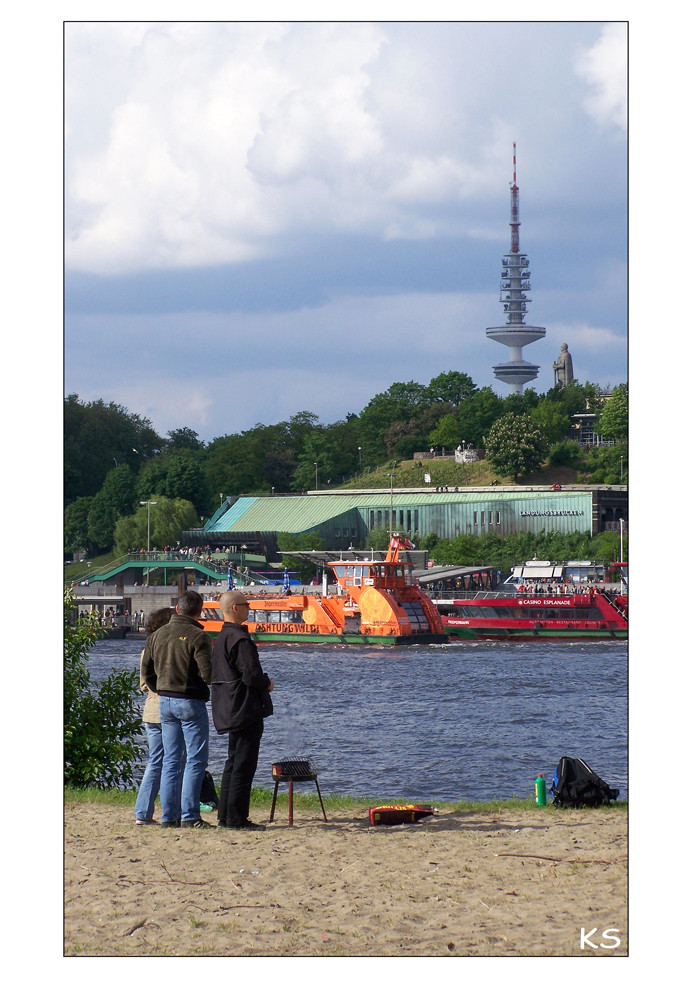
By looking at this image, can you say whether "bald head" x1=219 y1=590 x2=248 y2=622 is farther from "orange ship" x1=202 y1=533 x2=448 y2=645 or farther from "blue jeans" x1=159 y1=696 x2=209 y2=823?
"orange ship" x1=202 y1=533 x2=448 y2=645

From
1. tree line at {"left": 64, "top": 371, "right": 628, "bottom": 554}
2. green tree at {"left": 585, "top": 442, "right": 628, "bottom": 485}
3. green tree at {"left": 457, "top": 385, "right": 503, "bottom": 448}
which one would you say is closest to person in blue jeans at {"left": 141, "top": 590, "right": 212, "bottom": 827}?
tree line at {"left": 64, "top": 371, "right": 628, "bottom": 554}

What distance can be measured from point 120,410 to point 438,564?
52.0ft

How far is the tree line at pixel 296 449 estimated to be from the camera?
48562mm

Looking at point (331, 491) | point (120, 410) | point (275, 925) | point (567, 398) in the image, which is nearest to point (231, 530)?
point (331, 491)

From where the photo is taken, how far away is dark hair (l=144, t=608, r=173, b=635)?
21.0 ft

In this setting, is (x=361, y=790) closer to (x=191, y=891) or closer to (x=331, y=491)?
(x=191, y=891)

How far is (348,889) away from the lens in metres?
5.22

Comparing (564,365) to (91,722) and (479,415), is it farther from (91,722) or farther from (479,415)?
(91,722)

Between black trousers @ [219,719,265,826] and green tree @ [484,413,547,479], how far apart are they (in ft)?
194

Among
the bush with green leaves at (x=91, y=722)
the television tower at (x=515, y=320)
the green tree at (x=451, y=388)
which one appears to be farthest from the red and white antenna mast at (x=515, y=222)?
the bush with green leaves at (x=91, y=722)

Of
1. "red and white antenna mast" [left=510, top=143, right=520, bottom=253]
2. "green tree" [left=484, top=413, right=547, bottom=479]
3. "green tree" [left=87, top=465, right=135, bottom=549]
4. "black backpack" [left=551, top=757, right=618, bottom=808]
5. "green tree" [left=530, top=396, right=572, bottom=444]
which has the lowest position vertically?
"black backpack" [left=551, top=757, right=618, bottom=808]

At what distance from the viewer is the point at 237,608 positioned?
5.84 metres

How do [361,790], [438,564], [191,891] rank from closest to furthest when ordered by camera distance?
[191,891] → [361,790] → [438,564]

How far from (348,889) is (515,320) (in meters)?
124
